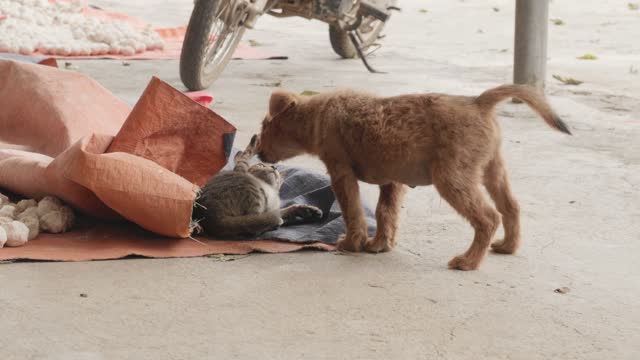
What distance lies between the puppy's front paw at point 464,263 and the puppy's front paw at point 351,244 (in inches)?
16.4

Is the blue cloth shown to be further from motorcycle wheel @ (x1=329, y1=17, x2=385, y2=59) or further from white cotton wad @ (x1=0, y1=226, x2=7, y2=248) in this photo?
motorcycle wheel @ (x1=329, y1=17, x2=385, y2=59)

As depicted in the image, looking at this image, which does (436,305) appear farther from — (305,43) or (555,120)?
(305,43)

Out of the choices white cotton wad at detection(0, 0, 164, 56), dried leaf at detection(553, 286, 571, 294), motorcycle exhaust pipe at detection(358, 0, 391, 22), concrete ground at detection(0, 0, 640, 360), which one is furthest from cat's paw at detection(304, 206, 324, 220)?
white cotton wad at detection(0, 0, 164, 56)

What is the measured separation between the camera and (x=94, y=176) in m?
3.72

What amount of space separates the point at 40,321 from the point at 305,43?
830 cm

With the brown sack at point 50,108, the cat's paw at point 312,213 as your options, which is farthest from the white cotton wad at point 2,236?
the cat's paw at point 312,213

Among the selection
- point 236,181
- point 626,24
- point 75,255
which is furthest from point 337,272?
point 626,24

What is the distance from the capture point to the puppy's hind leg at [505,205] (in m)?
3.88

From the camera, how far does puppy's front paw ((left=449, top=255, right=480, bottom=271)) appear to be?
366cm

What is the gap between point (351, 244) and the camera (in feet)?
12.8

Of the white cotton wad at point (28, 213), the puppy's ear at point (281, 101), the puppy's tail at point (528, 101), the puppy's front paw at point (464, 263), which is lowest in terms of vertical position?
the puppy's front paw at point (464, 263)

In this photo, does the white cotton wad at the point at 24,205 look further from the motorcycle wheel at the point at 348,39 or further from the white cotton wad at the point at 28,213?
the motorcycle wheel at the point at 348,39

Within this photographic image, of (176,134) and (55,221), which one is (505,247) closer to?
(176,134)

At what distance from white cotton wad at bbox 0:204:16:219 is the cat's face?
1036 mm
